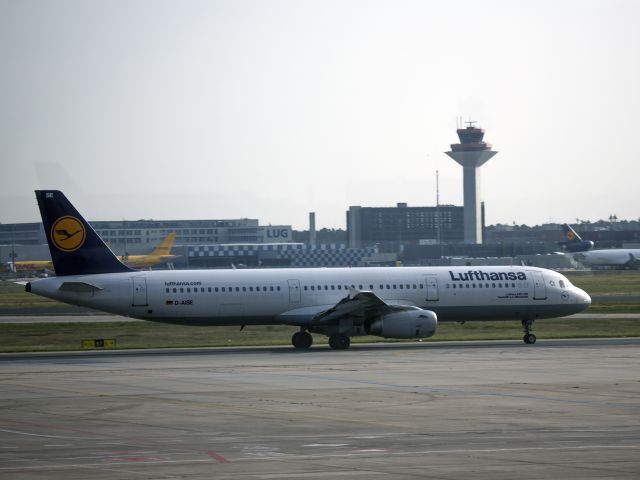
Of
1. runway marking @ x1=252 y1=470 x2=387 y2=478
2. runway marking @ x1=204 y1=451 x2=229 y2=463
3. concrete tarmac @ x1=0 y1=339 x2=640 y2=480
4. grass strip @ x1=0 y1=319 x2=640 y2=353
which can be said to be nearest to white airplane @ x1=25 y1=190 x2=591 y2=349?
grass strip @ x1=0 y1=319 x2=640 y2=353

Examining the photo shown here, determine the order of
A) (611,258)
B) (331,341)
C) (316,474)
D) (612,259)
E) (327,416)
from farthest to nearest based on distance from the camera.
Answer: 1. (611,258)
2. (612,259)
3. (331,341)
4. (327,416)
5. (316,474)

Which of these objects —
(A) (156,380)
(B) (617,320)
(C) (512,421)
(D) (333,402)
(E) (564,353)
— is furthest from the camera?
(B) (617,320)

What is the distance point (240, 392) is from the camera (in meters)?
29.3

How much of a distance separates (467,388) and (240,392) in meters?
6.17

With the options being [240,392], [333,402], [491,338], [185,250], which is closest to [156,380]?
[240,392]

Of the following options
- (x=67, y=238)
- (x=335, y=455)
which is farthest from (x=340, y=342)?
(x=335, y=455)

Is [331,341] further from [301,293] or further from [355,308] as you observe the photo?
[301,293]

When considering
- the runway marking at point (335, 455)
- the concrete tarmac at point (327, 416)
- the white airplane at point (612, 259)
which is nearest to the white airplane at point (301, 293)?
the concrete tarmac at point (327, 416)

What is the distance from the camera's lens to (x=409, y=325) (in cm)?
4441

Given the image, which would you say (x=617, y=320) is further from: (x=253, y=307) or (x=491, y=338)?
(x=253, y=307)

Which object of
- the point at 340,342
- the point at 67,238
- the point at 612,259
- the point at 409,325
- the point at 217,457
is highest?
the point at 67,238

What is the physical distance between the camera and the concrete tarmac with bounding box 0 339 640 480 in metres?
17.6

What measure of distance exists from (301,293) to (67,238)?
10.0 meters

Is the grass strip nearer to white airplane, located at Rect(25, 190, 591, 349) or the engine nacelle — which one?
white airplane, located at Rect(25, 190, 591, 349)
